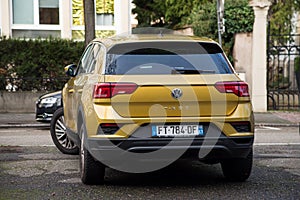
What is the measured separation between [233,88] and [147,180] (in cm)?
163

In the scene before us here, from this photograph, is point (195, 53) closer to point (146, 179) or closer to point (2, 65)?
point (146, 179)

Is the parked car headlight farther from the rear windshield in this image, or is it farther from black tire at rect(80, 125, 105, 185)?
the rear windshield

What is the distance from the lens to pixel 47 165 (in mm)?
8844

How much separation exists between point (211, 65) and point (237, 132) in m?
0.87

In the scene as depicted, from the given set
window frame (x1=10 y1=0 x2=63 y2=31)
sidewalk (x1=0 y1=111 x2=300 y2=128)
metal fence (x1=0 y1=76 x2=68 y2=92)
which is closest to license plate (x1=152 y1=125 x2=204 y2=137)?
sidewalk (x1=0 y1=111 x2=300 y2=128)

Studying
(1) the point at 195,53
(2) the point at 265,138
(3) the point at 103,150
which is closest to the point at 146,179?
(3) the point at 103,150

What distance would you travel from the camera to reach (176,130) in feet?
22.4

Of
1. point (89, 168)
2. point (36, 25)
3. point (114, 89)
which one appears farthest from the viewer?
point (36, 25)

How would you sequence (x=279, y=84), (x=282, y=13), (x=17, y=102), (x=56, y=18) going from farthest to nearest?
1. (x=282, y=13)
2. (x=56, y=18)
3. (x=279, y=84)
4. (x=17, y=102)

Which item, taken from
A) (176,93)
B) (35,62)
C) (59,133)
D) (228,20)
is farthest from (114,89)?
(228,20)

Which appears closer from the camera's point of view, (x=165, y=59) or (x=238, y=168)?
(x=165, y=59)

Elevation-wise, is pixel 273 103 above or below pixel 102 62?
below

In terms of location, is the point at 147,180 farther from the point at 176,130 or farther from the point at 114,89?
the point at 114,89

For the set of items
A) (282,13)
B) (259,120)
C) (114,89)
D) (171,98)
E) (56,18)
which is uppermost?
(282,13)
